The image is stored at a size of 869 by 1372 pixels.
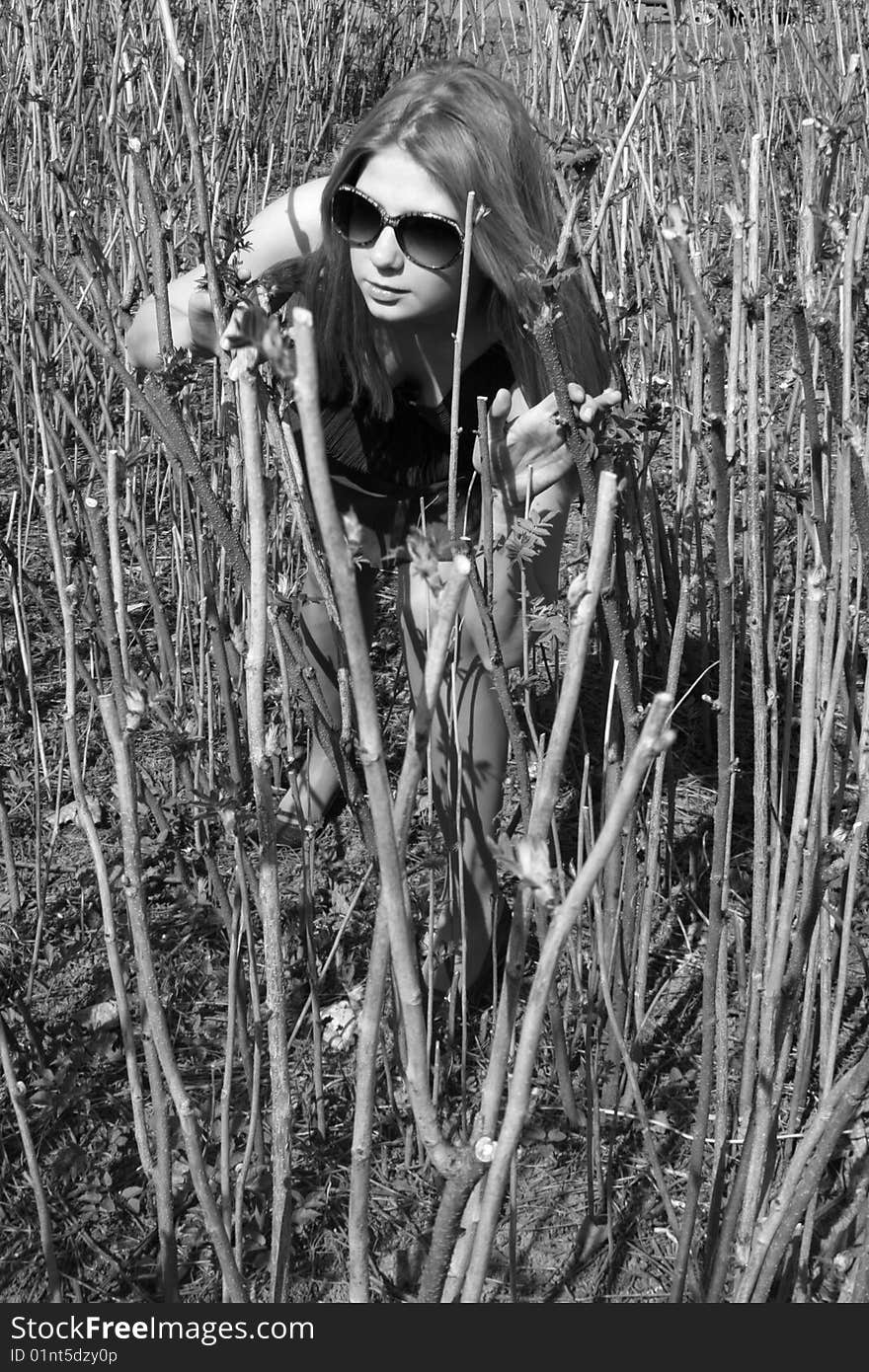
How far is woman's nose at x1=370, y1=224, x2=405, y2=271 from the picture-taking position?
1.35 m

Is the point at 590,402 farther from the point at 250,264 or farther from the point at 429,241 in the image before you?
the point at 250,264

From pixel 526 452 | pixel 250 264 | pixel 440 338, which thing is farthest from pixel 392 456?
pixel 526 452

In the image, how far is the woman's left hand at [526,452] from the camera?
1.10 meters

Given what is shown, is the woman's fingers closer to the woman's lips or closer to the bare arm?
the woman's lips

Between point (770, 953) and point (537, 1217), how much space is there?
0.48 metres

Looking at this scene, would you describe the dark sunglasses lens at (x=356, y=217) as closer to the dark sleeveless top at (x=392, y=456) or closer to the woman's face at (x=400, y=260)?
the woman's face at (x=400, y=260)

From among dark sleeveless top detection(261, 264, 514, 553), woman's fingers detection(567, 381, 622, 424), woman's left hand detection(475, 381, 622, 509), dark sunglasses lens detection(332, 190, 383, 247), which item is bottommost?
dark sleeveless top detection(261, 264, 514, 553)

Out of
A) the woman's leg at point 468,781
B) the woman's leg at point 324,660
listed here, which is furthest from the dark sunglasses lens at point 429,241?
the woman's leg at point 324,660

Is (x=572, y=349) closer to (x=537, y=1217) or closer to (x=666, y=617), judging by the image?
(x=666, y=617)

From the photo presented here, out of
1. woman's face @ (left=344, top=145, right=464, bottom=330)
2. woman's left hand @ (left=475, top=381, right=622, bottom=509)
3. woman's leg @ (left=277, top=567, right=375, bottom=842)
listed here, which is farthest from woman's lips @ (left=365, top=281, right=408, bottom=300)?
woman's leg @ (left=277, top=567, right=375, bottom=842)

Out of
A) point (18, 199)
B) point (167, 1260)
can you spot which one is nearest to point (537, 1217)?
point (167, 1260)

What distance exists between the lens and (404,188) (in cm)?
134

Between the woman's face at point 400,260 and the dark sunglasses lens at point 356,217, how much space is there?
10mm

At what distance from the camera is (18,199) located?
292cm
